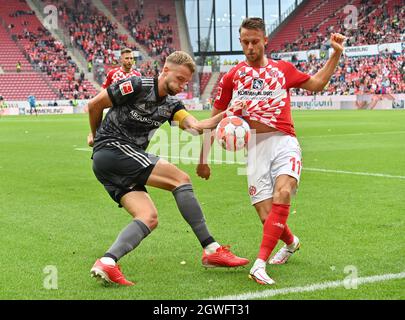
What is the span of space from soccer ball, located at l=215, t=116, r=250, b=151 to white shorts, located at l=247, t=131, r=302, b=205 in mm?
282

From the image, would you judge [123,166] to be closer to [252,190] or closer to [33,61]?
[252,190]

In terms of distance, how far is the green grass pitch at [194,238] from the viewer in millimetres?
4844

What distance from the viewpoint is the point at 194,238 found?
6.67m

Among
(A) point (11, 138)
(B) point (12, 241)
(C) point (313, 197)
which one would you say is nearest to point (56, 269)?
(B) point (12, 241)

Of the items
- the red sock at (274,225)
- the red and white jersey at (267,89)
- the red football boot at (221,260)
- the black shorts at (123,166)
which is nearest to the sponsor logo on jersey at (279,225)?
the red sock at (274,225)

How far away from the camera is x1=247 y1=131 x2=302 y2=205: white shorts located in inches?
214

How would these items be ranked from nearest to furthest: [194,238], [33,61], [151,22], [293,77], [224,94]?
1. [293,77]
2. [224,94]
3. [194,238]
4. [33,61]
5. [151,22]

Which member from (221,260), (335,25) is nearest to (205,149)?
(221,260)

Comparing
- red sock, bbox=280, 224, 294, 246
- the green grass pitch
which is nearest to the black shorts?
the green grass pitch

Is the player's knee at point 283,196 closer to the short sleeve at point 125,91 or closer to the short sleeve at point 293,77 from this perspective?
the short sleeve at point 293,77

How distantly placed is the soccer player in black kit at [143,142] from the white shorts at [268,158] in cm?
45

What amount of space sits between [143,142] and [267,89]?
1142 mm

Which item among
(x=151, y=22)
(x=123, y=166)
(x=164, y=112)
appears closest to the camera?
(x=123, y=166)

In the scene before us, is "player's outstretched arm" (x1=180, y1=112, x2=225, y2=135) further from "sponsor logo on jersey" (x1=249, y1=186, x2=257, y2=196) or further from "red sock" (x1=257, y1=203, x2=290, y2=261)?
"red sock" (x1=257, y1=203, x2=290, y2=261)
